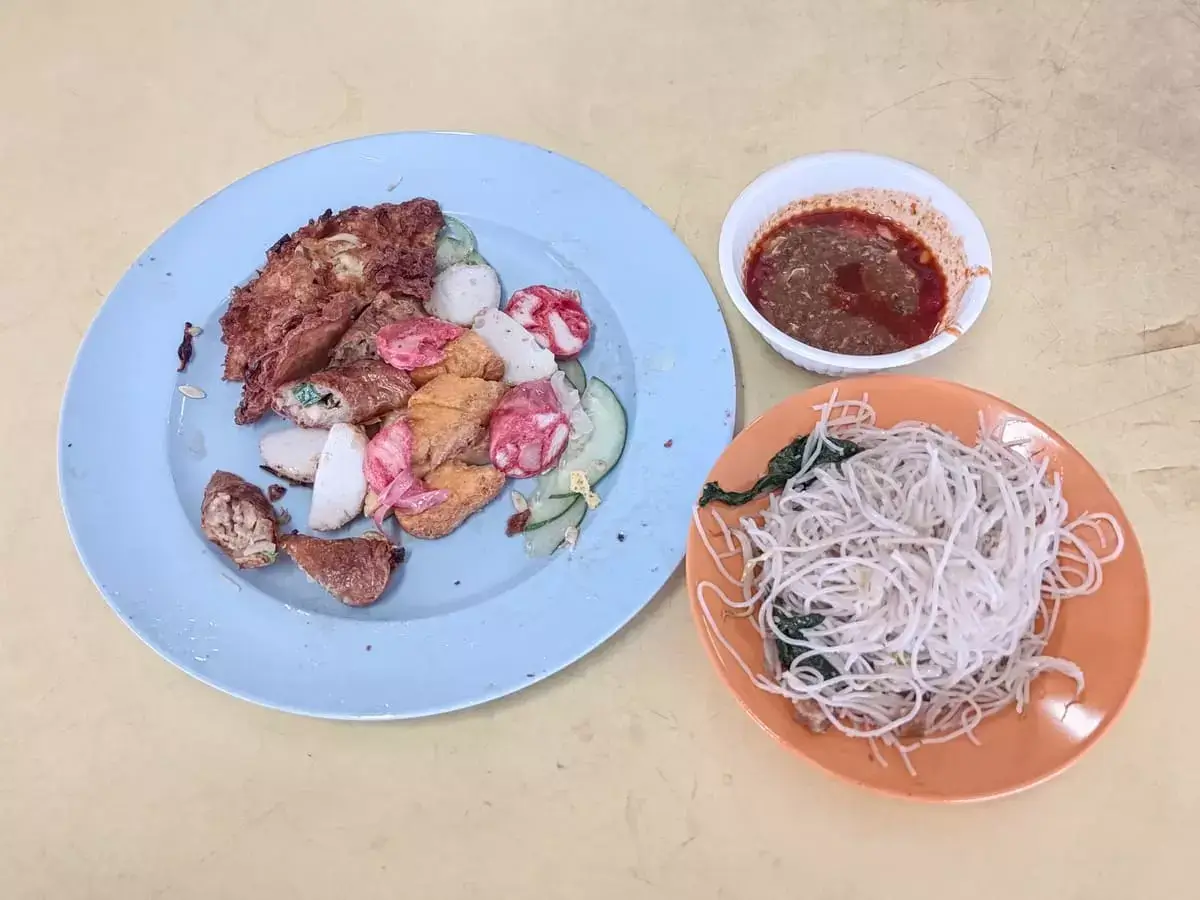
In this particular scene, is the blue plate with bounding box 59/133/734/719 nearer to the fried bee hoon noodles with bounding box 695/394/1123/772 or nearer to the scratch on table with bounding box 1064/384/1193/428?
the fried bee hoon noodles with bounding box 695/394/1123/772

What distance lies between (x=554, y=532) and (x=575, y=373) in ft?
1.59

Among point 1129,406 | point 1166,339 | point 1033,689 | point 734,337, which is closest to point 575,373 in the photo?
point 734,337

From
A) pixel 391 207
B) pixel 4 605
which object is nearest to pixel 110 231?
pixel 391 207

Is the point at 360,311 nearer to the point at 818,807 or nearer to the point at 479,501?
the point at 479,501

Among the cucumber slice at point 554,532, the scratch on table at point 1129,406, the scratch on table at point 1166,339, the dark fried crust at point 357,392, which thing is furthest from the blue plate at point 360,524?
the scratch on table at point 1166,339

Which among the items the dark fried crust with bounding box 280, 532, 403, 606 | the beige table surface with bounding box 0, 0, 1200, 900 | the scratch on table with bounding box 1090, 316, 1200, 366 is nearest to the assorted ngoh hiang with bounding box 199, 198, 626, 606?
the dark fried crust with bounding box 280, 532, 403, 606

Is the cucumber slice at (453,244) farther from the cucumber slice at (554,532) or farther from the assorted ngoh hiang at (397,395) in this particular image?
the cucumber slice at (554,532)

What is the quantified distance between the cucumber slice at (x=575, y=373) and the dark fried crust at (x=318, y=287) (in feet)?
1.40

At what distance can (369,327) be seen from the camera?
2.38m

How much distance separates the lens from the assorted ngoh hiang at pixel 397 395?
2.15 meters

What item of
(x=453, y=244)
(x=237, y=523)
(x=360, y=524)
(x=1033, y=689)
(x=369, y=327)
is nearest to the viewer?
(x=1033, y=689)

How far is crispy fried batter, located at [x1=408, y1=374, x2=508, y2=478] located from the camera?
2236mm

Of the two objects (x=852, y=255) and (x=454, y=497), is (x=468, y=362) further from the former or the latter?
(x=852, y=255)

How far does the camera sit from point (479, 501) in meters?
2.20
